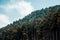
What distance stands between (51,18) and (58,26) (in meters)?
Answer: 3.35

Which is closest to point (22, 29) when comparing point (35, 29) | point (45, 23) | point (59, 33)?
point (35, 29)

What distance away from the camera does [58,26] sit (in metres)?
56.9

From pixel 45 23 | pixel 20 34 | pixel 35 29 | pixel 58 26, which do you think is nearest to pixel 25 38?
pixel 20 34

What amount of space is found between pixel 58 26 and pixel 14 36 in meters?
30.6

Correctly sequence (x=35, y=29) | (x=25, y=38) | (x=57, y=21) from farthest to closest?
(x=25, y=38) < (x=35, y=29) < (x=57, y=21)

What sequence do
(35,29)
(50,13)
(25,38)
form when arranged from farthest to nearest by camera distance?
1. (25,38)
2. (35,29)
3. (50,13)

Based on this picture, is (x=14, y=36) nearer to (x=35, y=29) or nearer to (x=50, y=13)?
(x=35, y=29)

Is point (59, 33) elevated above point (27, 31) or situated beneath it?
situated beneath

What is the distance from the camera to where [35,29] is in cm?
7456

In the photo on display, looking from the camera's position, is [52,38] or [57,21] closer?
[57,21]

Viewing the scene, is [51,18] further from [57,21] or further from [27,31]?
[27,31]

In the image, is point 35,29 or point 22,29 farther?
point 22,29

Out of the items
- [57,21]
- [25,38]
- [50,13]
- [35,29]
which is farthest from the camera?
[25,38]

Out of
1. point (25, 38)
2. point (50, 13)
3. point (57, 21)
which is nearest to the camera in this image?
point (57, 21)
